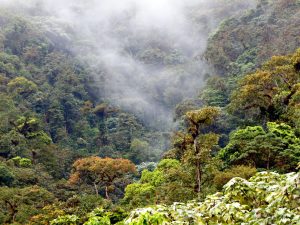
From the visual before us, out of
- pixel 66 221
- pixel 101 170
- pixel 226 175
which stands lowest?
pixel 66 221

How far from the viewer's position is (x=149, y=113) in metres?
42.4

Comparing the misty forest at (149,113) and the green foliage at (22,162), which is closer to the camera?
the misty forest at (149,113)

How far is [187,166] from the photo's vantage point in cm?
1176

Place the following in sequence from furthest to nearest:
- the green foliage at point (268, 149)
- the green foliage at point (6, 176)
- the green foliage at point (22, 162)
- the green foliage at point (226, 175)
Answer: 1. the green foliage at point (22, 162)
2. the green foliage at point (6, 176)
3. the green foliage at point (268, 149)
4. the green foliage at point (226, 175)

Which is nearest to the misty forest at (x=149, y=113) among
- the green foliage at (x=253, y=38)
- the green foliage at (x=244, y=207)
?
the green foliage at (x=244, y=207)

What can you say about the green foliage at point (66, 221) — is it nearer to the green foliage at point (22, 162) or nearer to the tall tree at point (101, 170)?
the tall tree at point (101, 170)

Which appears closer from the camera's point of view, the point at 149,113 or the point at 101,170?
the point at 101,170

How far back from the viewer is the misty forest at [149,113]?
11.2 meters

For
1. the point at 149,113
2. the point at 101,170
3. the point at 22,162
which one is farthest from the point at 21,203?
the point at 149,113

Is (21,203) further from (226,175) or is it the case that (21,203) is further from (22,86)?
(22,86)

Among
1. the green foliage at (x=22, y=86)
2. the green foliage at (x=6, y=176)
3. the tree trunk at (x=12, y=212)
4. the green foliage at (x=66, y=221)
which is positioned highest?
the green foliage at (x=22, y=86)

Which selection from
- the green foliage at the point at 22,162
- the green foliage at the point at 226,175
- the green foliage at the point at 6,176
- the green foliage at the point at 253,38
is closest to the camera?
the green foliage at the point at 226,175

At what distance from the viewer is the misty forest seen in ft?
36.8

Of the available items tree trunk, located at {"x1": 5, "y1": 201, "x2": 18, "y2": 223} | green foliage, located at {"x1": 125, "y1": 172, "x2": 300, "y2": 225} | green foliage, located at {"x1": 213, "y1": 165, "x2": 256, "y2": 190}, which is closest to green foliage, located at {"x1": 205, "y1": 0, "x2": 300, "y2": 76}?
green foliage, located at {"x1": 213, "y1": 165, "x2": 256, "y2": 190}
